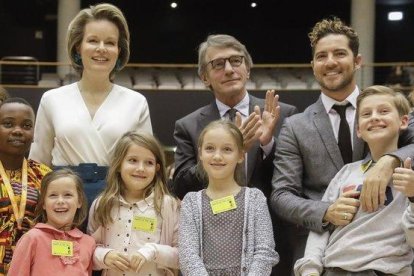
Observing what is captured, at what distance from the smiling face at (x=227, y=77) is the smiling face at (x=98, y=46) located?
0.54 m

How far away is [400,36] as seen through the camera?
15.4 m

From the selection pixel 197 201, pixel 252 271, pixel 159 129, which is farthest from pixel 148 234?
pixel 159 129

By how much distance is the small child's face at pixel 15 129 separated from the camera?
288 cm

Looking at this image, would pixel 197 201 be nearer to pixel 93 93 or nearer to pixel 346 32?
pixel 93 93

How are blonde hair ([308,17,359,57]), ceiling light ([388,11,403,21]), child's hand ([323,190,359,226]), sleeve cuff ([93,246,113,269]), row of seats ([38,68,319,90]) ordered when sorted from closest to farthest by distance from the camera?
child's hand ([323,190,359,226]), sleeve cuff ([93,246,113,269]), blonde hair ([308,17,359,57]), row of seats ([38,68,319,90]), ceiling light ([388,11,403,21])

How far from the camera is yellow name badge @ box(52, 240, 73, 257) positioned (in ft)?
8.83

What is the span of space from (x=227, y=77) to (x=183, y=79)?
10.8 m

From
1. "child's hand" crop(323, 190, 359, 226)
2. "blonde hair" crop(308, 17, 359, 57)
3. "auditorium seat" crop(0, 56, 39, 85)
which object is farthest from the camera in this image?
"auditorium seat" crop(0, 56, 39, 85)

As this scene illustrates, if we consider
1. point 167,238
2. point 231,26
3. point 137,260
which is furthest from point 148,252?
point 231,26

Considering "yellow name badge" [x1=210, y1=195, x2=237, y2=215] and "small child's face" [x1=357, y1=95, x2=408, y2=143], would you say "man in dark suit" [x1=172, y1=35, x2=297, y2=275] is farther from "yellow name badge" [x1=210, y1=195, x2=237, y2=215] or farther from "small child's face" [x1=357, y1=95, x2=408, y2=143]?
"small child's face" [x1=357, y1=95, x2=408, y2=143]

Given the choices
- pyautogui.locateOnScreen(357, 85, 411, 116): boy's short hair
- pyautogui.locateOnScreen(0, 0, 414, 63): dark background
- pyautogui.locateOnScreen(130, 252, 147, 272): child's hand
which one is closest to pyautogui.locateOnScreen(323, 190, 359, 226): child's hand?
pyautogui.locateOnScreen(357, 85, 411, 116): boy's short hair

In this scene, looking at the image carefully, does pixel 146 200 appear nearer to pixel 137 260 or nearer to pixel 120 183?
pixel 120 183

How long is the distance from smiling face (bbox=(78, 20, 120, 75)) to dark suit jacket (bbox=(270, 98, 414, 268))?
981 millimetres

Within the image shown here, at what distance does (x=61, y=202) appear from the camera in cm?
278
